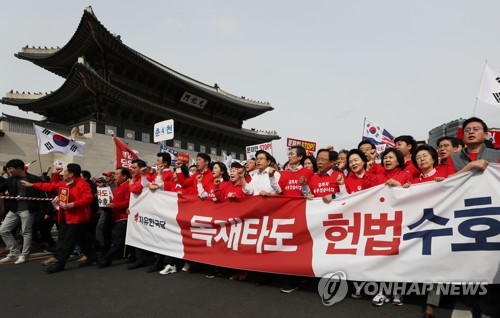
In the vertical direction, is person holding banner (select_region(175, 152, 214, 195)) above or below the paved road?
above

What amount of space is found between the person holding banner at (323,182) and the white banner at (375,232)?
0.32 meters

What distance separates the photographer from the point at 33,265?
493 cm

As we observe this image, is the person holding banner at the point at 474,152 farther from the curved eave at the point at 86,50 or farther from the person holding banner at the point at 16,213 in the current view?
the curved eave at the point at 86,50

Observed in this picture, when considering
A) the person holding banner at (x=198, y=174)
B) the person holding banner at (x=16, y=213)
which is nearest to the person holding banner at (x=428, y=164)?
the person holding banner at (x=198, y=174)

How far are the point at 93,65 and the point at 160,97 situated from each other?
208 inches

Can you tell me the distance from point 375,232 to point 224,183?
2.20 meters

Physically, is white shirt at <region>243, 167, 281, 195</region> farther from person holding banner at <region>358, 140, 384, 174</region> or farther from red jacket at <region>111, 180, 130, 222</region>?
red jacket at <region>111, 180, 130, 222</region>

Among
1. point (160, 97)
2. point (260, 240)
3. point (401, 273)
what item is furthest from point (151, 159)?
point (401, 273)

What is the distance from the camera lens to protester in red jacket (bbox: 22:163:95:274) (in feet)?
15.0

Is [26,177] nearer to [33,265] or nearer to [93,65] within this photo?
[33,265]

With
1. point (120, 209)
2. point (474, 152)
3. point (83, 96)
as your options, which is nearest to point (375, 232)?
point (474, 152)

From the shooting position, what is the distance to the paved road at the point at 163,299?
2.86 meters

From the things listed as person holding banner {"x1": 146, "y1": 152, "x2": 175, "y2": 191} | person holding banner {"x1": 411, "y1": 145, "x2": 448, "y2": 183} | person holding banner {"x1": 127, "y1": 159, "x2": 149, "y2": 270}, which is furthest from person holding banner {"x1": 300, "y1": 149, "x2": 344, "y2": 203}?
person holding banner {"x1": 127, "y1": 159, "x2": 149, "y2": 270}

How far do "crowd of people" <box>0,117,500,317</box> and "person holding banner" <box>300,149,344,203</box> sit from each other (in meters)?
0.01
